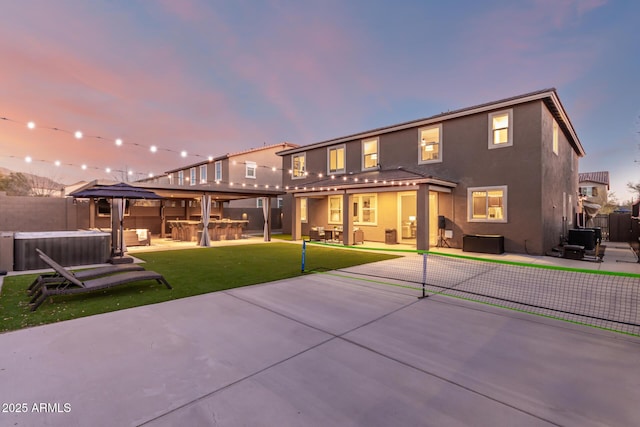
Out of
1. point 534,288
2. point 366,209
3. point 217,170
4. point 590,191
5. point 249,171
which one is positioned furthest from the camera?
point 590,191

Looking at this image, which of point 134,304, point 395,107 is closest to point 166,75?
point 134,304

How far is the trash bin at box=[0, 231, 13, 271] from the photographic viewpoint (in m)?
7.93

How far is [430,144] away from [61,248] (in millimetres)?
15946

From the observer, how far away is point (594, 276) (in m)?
7.72

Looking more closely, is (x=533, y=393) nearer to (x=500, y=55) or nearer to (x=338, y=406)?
(x=338, y=406)

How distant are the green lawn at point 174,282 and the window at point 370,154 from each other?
7041 mm

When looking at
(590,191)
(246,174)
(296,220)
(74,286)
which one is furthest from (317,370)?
(590,191)

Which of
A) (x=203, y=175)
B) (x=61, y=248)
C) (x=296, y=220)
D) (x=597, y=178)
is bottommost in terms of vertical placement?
(x=61, y=248)

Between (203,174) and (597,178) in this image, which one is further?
(597,178)

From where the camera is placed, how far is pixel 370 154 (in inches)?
665

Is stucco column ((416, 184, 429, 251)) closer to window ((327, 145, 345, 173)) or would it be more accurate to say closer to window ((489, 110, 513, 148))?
window ((489, 110, 513, 148))

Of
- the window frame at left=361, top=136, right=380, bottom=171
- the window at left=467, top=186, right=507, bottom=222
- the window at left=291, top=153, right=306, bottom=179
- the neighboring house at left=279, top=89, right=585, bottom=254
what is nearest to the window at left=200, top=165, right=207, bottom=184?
the window at left=291, top=153, right=306, bottom=179

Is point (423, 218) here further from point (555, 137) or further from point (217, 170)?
point (217, 170)

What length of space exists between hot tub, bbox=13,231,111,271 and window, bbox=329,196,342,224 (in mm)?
12008
